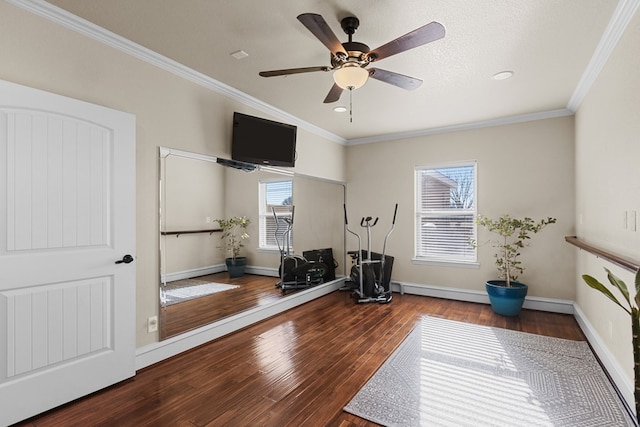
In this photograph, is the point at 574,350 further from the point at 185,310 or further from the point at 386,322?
the point at 185,310

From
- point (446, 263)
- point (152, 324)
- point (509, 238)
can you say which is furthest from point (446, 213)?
point (152, 324)

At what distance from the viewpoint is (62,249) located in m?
2.19

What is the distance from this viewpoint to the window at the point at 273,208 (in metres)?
4.19

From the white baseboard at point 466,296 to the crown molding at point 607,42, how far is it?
252 centimetres

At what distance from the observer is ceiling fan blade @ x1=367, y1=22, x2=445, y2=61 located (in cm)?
180

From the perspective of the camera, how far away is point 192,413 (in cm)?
210

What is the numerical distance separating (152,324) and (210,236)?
1.06 m

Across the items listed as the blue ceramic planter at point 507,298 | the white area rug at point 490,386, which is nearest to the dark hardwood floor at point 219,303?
the white area rug at point 490,386

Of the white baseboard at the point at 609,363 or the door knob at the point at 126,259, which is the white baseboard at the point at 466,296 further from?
the door knob at the point at 126,259

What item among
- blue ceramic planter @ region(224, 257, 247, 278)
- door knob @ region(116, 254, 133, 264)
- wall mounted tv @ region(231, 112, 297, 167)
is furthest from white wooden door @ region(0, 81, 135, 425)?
blue ceramic planter @ region(224, 257, 247, 278)

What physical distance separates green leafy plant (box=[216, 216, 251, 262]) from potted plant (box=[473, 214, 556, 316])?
312 cm

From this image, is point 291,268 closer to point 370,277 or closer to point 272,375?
point 370,277

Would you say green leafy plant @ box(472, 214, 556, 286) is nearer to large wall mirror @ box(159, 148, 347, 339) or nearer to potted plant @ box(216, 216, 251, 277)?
large wall mirror @ box(159, 148, 347, 339)

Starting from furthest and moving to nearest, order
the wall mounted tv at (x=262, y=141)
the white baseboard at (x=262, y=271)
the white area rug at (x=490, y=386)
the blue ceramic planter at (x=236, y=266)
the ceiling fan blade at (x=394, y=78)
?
the white baseboard at (x=262, y=271) → the blue ceramic planter at (x=236, y=266) → the wall mounted tv at (x=262, y=141) → the ceiling fan blade at (x=394, y=78) → the white area rug at (x=490, y=386)
